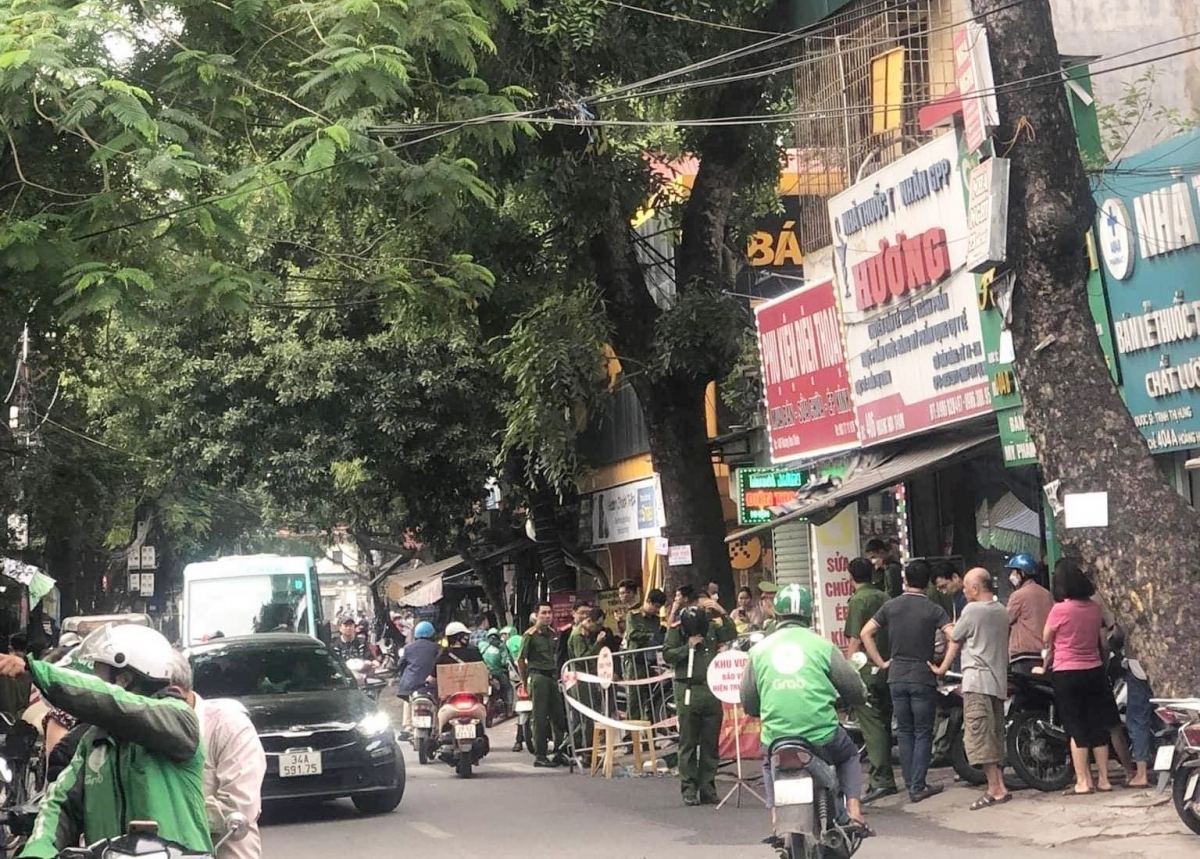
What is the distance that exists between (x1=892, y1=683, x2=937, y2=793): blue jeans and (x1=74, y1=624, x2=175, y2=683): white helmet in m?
8.43

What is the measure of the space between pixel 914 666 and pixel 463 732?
632 centimetres

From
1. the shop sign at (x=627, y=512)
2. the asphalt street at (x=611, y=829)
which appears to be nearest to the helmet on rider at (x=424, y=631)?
the asphalt street at (x=611, y=829)

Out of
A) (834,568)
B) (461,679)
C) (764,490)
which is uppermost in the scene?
(764,490)

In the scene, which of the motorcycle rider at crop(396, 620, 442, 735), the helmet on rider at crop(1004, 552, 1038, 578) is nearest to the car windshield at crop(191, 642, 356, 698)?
the motorcycle rider at crop(396, 620, 442, 735)

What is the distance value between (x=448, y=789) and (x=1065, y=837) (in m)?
7.22

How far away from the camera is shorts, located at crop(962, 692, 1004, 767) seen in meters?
11.8

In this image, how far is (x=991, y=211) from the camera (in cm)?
1141

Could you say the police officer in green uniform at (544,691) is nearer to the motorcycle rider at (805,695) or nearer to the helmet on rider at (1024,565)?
the helmet on rider at (1024,565)

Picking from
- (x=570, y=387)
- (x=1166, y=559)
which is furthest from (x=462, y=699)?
(x=1166, y=559)

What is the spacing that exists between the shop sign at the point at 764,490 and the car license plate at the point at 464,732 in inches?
203

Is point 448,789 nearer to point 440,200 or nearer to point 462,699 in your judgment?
point 462,699

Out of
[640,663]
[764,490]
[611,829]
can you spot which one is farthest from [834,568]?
[611,829]

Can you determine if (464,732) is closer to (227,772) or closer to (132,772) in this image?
(227,772)

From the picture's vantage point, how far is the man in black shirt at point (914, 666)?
40.5ft
